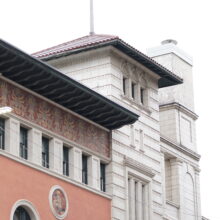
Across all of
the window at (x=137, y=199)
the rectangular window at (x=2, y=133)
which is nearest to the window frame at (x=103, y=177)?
the window at (x=137, y=199)

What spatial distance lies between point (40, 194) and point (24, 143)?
191 centimetres

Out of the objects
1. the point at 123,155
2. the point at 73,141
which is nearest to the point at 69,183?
the point at 73,141

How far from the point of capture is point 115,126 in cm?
3903

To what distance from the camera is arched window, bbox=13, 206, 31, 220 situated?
32991 millimetres

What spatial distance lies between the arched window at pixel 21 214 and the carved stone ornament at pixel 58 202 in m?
1.33

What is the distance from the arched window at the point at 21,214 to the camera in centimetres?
3299

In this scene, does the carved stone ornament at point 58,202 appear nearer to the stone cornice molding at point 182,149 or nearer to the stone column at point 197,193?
the stone cornice molding at point 182,149

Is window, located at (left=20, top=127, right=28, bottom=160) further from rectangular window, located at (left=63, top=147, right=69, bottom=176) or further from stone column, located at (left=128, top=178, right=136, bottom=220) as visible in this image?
stone column, located at (left=128, top=178, right=136, bottom=220)

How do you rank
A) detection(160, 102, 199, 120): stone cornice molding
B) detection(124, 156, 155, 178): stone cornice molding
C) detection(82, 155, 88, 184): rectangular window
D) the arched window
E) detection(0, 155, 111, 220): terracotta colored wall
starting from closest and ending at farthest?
1. detection(0, 155, 111, 220): terracotta colored wall
2. the arched window
3. detection(82, 155, 88, 184): rectangular window
4. detection(124, 156, 155, 178): stone cornice molding
5. detection(160, 102, 199, 120): stone cornice molding

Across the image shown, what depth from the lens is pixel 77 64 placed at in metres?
40.6

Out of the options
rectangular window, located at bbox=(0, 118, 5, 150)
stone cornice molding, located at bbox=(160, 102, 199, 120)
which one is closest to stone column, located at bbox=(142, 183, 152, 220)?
stone cornice molding, located at bbox=(160, 102, 199, 120)

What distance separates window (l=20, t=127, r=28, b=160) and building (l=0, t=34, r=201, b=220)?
0.31m

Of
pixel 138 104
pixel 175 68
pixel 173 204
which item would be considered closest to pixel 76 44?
pixel 138 104

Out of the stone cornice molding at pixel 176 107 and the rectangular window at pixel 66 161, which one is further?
the stone cornice molding at pixel 176 107
